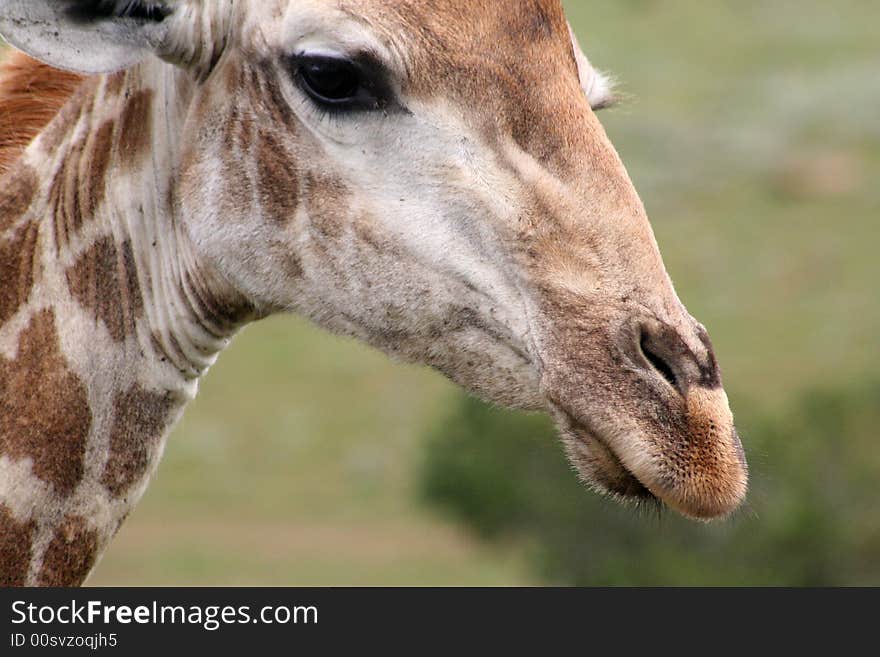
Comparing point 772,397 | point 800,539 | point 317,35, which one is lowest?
point 772,397

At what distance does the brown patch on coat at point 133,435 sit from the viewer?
574cm

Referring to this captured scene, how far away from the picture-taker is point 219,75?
560 centimetres

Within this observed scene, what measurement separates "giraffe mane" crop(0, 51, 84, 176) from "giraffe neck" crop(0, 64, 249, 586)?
10.2 inches

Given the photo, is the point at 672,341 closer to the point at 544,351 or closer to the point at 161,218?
the point at 544,351

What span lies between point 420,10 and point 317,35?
1.25ft

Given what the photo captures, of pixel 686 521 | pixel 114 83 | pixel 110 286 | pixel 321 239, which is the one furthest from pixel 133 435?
pixel 686 521

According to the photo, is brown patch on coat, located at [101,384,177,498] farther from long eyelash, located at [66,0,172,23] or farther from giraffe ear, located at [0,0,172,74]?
long eyelash, located at [66,0,172,23]

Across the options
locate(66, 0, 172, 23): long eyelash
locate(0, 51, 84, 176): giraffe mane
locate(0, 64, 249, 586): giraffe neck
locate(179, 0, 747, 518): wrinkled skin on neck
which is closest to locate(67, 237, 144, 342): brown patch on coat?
locate(0, 64, 249, 586): giraffe neck

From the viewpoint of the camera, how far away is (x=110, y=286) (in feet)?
19.0

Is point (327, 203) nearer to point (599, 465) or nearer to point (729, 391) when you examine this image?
point (599, 465)

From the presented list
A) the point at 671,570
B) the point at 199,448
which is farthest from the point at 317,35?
the point at 199,448

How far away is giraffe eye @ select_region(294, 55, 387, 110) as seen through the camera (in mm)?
5266

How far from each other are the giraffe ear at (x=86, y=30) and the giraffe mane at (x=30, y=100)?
759mm

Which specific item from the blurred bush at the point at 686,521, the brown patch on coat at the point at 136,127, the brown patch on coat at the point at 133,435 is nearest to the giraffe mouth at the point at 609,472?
the brown patch on coat at the point at 133,435
